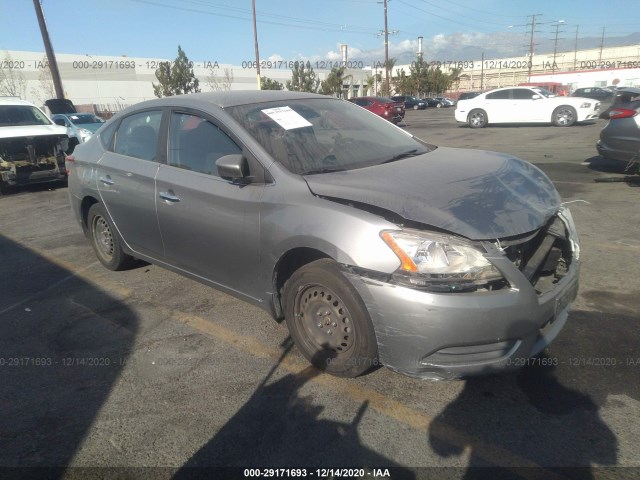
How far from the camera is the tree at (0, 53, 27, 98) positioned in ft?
115

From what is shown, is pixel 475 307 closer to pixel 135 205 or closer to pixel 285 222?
pixel 285 222

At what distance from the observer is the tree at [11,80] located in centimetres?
3510

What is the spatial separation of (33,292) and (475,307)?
404cm

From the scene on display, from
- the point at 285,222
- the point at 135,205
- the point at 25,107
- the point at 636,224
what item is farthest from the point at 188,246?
the point at 25,107

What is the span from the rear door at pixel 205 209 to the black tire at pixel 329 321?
40cm

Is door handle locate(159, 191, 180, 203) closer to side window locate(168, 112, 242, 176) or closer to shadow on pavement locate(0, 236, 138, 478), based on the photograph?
side window locate(168, 112, 242, 176)

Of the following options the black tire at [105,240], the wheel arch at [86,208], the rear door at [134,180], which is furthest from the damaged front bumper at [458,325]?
the wheel arch at [86,208]

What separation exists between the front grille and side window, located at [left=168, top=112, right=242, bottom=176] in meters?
1.83

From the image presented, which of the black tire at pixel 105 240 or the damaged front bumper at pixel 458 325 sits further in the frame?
the black tire at pixel 105 240

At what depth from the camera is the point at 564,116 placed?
680 inches

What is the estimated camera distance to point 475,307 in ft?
7.08

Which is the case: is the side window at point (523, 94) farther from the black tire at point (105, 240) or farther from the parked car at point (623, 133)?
the black tire at point (105, 240)

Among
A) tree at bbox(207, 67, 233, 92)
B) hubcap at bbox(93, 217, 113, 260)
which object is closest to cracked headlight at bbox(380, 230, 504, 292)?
hubcap at bbox(93, 217, 113, 260)

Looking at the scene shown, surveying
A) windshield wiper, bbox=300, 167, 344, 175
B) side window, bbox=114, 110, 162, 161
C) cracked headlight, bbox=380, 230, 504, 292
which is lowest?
cracked headlight, bbox=380, 230, 504, 292
